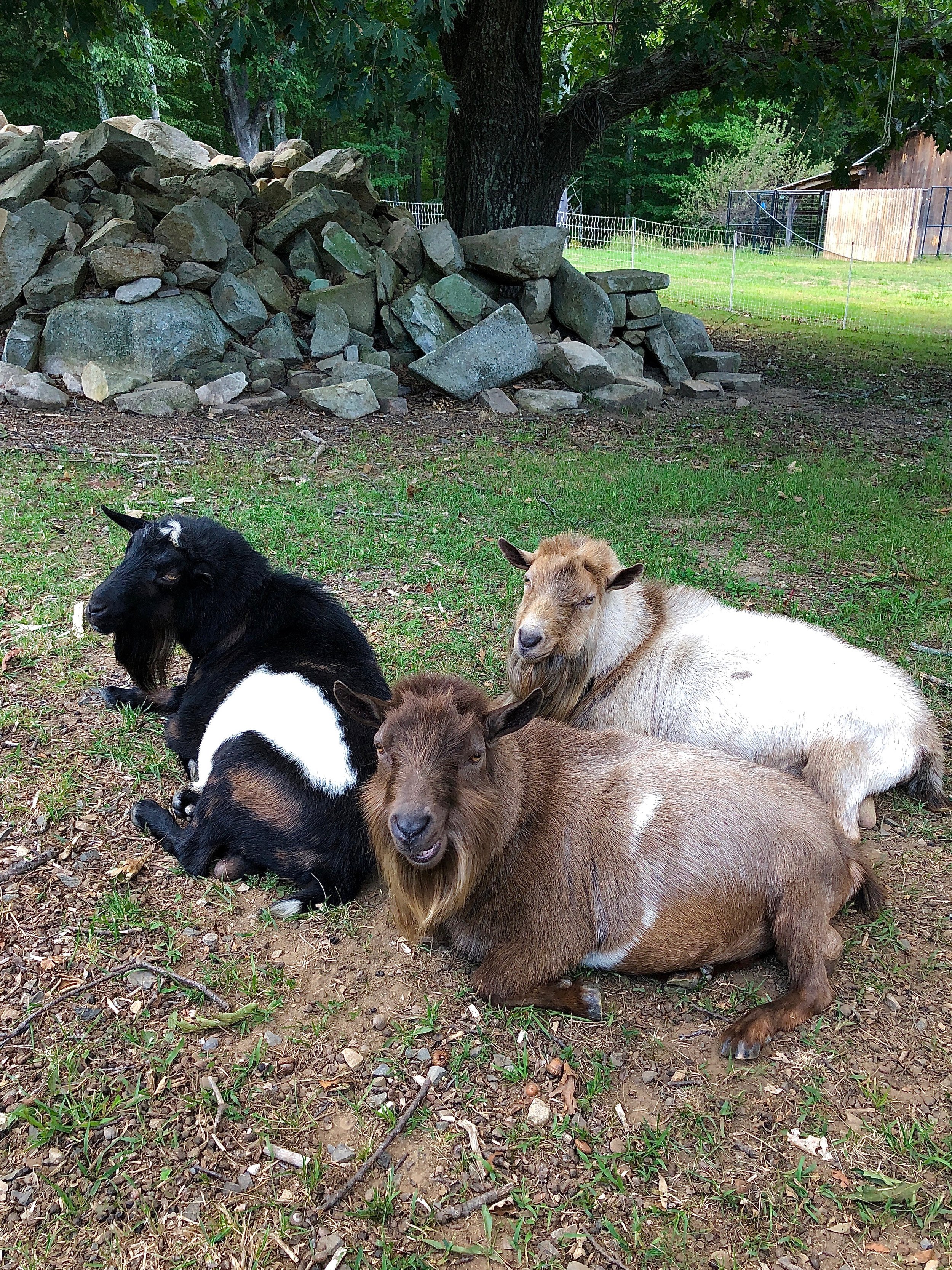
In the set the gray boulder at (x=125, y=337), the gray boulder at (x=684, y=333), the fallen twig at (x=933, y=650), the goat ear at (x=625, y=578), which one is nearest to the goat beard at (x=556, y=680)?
the goat ear at (x=625, y=578)

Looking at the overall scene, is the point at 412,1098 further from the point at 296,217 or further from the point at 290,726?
the point at 296,217

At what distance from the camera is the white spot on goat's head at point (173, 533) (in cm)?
407

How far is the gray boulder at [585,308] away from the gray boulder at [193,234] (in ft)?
13.1

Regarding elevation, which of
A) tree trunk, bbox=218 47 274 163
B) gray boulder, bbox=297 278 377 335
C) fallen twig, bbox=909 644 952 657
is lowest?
fallen twig, bbox=909 644 952 657

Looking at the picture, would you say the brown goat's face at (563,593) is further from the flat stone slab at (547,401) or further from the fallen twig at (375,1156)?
the flat stone slab at (547,401)

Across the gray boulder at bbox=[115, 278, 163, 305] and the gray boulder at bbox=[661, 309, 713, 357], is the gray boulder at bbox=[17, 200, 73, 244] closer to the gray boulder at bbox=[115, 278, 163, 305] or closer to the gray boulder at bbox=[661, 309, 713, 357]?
the gray boulder at bbox=[115, 278, 163, 305]

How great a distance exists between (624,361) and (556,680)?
8.06m

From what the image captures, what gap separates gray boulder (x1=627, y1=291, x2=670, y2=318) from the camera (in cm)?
1166

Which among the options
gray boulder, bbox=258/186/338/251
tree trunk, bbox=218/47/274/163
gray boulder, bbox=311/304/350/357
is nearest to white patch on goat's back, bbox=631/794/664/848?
gray boulder, bbox=311/304/350/357

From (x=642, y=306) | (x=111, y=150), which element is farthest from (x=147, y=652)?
(x=642, y=306)

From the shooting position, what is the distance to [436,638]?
209 inches

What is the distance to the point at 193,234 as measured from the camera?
390 inches

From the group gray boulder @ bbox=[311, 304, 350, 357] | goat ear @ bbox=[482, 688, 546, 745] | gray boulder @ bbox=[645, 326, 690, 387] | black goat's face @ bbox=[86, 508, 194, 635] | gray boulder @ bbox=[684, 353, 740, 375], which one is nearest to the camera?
goat ear @ bbox=[482, 688, 546, 745]

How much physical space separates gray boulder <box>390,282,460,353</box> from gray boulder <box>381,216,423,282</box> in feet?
1.78
